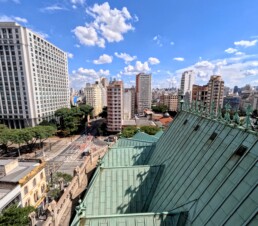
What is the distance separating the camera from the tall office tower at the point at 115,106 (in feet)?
309

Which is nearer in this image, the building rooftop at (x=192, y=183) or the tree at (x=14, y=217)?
the building rooftop at (x=192, y=183)

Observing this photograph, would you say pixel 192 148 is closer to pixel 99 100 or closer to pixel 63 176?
pixel 63 176

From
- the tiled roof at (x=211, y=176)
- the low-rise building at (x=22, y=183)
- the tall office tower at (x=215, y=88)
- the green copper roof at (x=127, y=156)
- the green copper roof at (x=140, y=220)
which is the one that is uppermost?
the tall office tower at (x=215, y=88)

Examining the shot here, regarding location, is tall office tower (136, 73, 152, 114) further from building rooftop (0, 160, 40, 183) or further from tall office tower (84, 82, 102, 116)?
building rooftop (0, 160, 40, 183)

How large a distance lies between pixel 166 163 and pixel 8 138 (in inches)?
2773

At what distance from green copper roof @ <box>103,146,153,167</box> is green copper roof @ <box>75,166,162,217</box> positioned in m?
6.21

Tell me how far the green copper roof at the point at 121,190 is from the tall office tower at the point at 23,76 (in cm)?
9485

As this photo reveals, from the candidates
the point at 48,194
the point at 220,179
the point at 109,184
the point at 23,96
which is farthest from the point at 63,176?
the point at 23,96

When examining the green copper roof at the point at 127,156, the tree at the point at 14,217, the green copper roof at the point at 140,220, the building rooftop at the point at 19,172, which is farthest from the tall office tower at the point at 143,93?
the green copper roof at the point at 140,220

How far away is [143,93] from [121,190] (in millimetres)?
167189

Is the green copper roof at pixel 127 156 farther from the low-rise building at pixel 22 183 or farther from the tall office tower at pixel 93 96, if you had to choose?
the tall office tower at pixel 93 96

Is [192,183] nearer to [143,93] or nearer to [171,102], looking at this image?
[143,93]

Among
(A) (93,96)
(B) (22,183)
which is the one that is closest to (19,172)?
(B) (22,183)

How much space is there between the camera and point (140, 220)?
1097 cm
